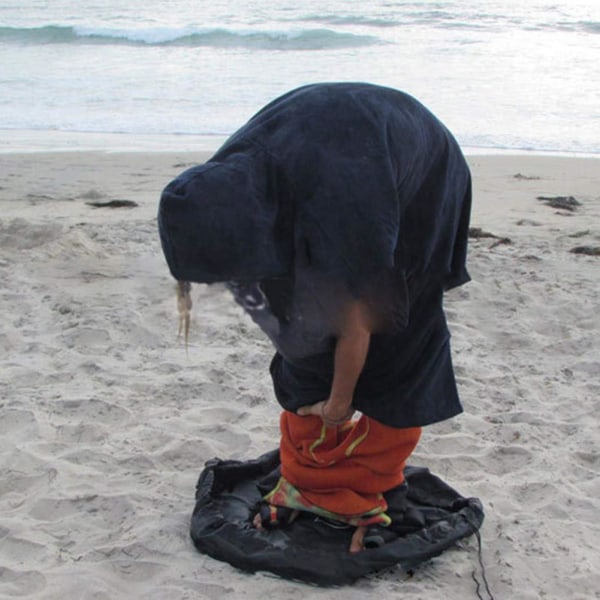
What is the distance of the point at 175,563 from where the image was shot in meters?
2.82

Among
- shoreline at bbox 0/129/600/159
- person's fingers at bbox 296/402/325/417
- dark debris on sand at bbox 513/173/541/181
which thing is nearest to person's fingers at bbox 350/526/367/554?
person's fingers at bbox 296/402/325/417

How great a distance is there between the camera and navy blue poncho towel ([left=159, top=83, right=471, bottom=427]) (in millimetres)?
2121

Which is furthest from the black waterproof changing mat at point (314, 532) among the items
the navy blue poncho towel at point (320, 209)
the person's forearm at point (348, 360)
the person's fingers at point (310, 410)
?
the navy blue poncho towel at point (320, 209)

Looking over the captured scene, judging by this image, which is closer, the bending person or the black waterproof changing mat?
the bending person

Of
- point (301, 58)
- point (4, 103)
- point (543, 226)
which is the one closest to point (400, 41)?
point (301, 58)

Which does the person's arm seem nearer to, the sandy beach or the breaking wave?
the sandy beach

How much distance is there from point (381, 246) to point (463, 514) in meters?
1.23

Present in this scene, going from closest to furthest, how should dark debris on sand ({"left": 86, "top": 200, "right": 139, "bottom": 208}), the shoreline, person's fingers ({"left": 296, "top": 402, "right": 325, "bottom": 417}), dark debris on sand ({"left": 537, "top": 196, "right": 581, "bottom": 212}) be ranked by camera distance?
person's fingers ({"left": 296, "top": 402, "right": 325, "bottom": 417}) → dark debris on sand ({"left": 86, "top": 200, "right": 139, "bottom": 208}) → dark debris on sand ({"left": 537, "top": 196, "right": 581, "bottom": 212}) → the shoreline

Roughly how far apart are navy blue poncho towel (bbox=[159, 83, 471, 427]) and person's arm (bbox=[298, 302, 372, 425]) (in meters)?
0.05

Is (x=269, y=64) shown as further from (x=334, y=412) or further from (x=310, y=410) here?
(x=334, y=412)

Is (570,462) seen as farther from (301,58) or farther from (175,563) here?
(301,58)

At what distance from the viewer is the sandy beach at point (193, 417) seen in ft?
9.09

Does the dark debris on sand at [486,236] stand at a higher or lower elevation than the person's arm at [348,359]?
lower

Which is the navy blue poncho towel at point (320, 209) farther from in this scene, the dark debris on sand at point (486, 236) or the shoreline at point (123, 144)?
the shoreline at point (123, 144)
